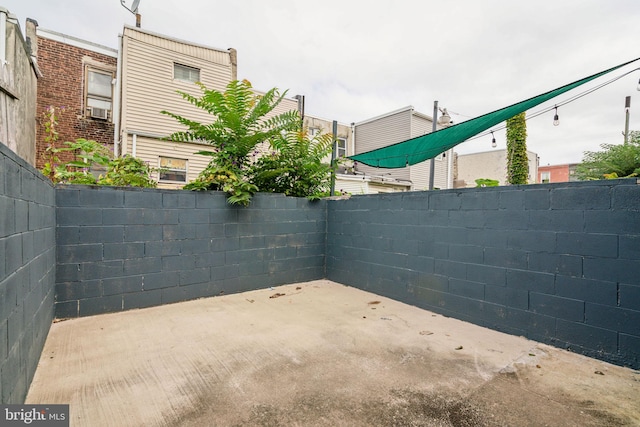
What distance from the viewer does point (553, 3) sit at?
452cm

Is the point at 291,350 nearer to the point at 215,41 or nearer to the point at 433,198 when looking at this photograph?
the point at 433,198

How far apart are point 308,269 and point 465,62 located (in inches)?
289

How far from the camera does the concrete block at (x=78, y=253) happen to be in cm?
287

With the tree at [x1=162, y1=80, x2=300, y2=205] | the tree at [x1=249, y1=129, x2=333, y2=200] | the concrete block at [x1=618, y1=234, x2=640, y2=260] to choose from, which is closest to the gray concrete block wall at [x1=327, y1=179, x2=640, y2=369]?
the concrete block at [x1=618, y1=234, x2=640, y2=260]

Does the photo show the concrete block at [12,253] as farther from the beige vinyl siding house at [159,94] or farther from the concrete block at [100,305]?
the beige vinyl siding house at [159,94]

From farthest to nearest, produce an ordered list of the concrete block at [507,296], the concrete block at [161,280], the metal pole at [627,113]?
the metal pole at [627,113] → the concrete block at [161,280] → the concrete block at [507,296]

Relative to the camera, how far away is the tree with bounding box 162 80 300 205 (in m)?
3.67

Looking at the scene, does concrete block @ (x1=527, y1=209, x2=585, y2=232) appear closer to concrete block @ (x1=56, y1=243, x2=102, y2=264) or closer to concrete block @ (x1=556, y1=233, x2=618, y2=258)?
concrete block @ (x1=556, y1=233, x2=618, y2=258)

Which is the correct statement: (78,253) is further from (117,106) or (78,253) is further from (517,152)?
(517,152)

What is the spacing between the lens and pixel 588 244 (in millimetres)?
2287

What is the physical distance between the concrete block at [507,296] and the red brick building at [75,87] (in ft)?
29.9

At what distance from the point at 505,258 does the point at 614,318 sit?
0.82 meters

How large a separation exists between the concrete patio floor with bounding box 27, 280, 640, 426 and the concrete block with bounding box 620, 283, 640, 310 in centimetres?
46

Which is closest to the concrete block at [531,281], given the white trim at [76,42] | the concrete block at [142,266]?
the concrete block at [142,266]
